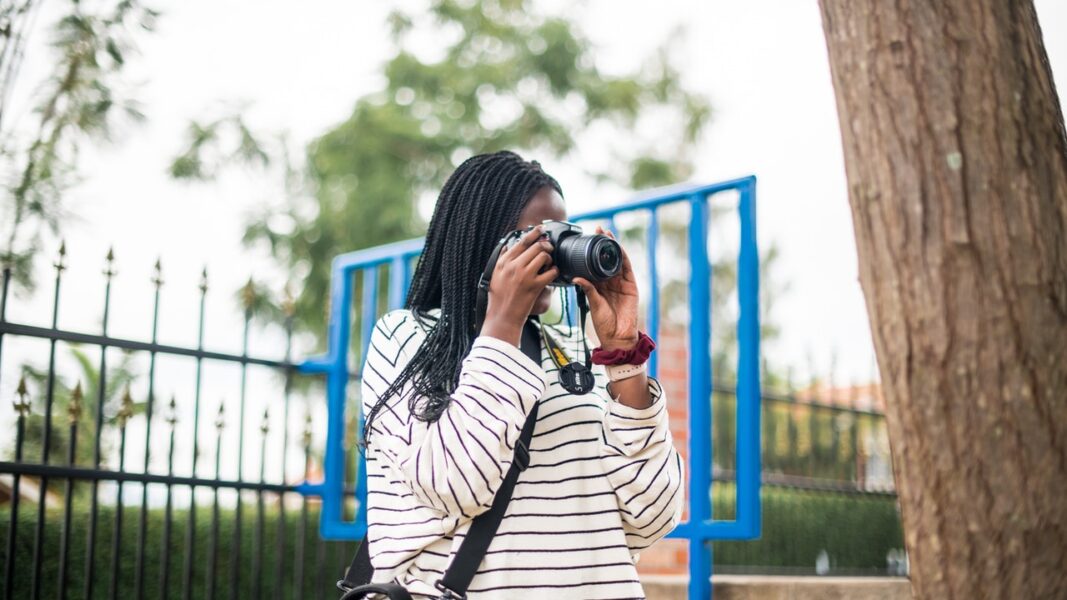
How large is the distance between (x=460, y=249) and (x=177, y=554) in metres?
2.33

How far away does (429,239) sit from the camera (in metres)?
2.21

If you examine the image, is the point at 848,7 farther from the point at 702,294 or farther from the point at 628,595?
the point at 702,294

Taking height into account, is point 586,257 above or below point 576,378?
above

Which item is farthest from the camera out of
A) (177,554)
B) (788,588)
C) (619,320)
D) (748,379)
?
(177,554)

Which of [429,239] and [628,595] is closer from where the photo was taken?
[628,595]

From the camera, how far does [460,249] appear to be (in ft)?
6.93

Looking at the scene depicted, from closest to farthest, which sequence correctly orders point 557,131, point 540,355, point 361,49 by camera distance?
point 540,355, point 557,131, point 361,49

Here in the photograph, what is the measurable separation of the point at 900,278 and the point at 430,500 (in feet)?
2.72

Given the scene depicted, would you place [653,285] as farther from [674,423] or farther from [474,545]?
[674,423]

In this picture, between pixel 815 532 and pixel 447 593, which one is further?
pixel 815 532

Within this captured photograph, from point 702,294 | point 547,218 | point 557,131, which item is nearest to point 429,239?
point 547,218

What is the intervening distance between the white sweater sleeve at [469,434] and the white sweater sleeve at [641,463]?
0.62ft

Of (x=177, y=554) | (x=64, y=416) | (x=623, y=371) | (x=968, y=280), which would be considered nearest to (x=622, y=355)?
(x=623, y=371)

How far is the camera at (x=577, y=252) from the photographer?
1867 mm
